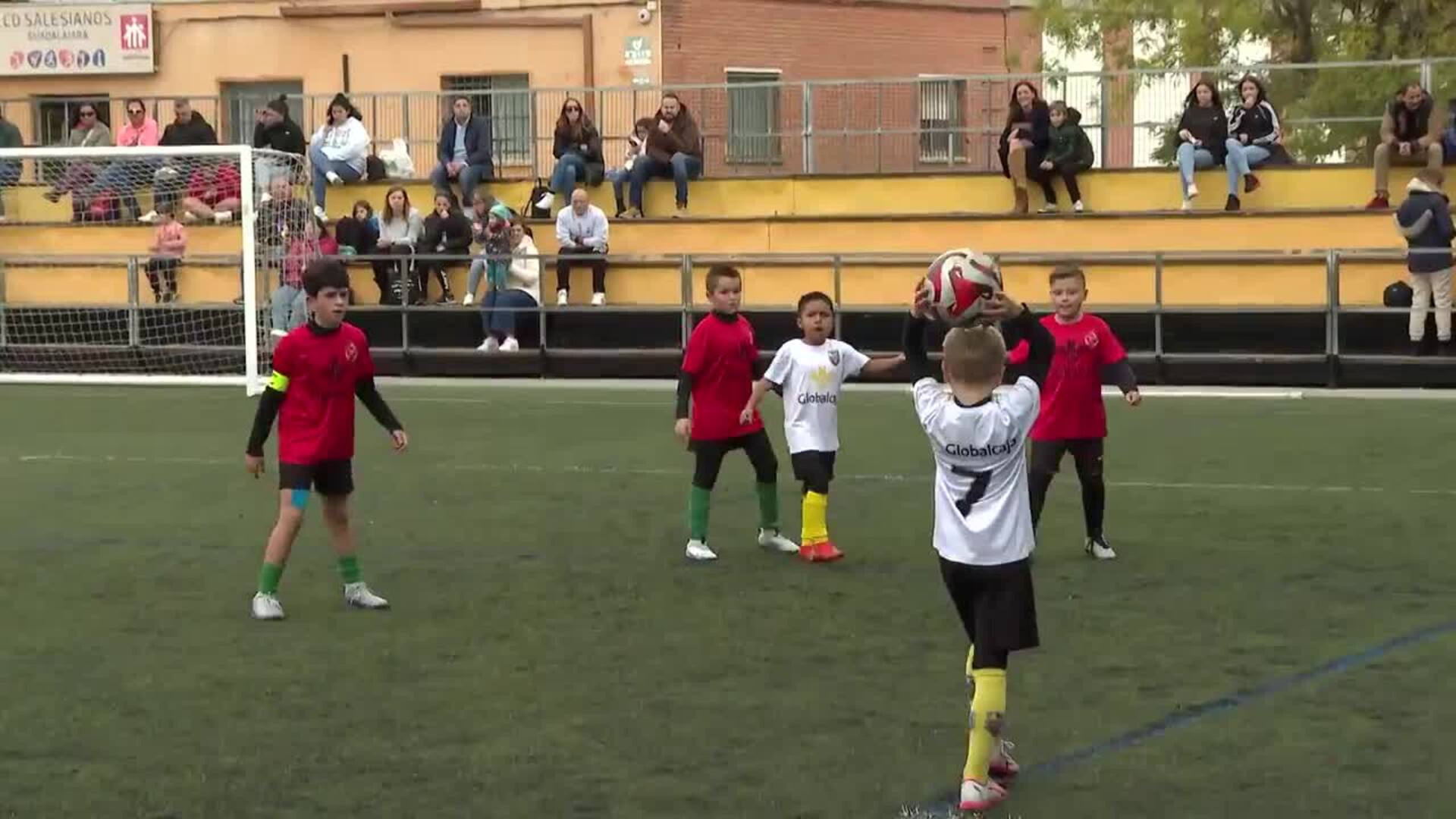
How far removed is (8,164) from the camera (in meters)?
27.2

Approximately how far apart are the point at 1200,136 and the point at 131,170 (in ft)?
40.0

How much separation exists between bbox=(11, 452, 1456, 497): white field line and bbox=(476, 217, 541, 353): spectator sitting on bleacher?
27.1 ft

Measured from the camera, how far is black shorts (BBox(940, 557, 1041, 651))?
6828mm

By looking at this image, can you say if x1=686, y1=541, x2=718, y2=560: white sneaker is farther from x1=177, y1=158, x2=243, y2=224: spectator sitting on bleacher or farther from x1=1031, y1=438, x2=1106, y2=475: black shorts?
x1=177, y1=158, x2=243, y2=224: spectator sitting on bleacher

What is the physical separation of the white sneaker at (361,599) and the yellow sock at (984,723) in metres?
4.11

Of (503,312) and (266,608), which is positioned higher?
(503,312)

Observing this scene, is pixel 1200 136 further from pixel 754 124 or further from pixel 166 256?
pixel 166 256

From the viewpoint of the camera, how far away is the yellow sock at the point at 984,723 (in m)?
6.66

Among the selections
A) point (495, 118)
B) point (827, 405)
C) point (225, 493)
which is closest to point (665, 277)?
point (495, 118)

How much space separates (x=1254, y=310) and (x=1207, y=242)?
1.73 m

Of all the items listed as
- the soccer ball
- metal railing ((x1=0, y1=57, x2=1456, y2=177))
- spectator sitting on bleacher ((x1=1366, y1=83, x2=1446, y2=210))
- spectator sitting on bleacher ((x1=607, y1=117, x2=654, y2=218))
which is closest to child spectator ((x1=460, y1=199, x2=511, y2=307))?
spectator sitting on bleacher ((x1=607, y1=117, x2=654, y2=218))

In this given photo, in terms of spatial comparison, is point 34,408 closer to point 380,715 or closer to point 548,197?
point 548,197

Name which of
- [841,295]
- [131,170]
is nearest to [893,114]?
[841,295]

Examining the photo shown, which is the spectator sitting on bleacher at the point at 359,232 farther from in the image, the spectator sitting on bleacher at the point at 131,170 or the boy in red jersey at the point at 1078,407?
the boy in red jersey at the point at 1078,407
